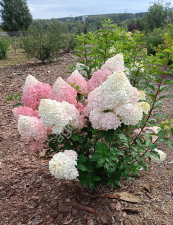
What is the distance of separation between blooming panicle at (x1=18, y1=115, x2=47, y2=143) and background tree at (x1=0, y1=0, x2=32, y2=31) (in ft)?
110

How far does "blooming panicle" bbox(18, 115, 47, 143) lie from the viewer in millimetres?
1411

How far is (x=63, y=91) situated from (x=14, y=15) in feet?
114

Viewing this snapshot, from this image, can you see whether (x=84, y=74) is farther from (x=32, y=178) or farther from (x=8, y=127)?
(x=8, y=127)

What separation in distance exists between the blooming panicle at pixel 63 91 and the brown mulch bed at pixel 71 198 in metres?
1.13

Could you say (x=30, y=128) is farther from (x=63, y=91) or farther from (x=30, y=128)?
(x=63, y=91)

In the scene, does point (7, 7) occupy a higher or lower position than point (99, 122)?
higher

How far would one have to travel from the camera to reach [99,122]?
1.31 m

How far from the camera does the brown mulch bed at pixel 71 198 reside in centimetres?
182

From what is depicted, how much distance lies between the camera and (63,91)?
150 cm

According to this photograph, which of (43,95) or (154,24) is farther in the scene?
(154,24)

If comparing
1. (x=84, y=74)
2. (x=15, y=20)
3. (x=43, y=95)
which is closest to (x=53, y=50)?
(x=84, y=74)

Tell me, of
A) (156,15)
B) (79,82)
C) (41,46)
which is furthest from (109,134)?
(156,15)

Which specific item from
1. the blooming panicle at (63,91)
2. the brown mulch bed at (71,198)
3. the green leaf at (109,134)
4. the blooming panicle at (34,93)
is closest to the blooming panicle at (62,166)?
the green leaf at (109,134)

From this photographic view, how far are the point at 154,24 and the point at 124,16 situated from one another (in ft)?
210
